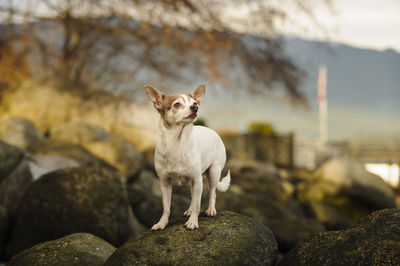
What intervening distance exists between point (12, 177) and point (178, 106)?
6.11 metres

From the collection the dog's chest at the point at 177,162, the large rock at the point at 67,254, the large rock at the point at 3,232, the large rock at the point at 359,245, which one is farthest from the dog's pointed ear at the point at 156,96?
the large rock at the point at 3,232

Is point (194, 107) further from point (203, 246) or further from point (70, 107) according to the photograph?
point (70, 107)

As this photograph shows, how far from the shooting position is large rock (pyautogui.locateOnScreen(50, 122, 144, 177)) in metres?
12.1

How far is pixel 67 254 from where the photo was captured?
5.21m

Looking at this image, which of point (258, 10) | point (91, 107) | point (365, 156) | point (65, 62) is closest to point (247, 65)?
point (258, 10)

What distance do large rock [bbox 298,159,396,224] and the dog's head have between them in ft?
39.0

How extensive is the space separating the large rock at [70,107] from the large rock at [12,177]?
6527mm

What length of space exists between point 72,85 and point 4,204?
7941 mm

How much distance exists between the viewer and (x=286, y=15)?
34.9 ft

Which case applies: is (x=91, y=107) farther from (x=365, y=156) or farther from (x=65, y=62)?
(x=365, y=156)

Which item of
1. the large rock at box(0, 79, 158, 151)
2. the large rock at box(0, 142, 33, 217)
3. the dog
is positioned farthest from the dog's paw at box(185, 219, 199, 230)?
the large rock at box(0, 79, 158, 151)

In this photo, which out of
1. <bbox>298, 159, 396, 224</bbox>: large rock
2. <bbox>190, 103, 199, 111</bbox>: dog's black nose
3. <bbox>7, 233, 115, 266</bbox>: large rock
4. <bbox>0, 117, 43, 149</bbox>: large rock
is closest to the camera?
<bbox>190, 103, 199, 111</bbox>: dog's black nose

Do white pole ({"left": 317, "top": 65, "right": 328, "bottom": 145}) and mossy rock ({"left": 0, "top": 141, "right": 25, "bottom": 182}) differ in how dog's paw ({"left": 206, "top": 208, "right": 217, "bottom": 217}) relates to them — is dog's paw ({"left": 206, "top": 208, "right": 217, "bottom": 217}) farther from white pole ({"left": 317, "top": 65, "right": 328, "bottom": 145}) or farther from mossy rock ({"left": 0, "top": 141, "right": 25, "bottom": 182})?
white pole ({"left": 317, "top": 65, "right": 328, "bottom": 145})

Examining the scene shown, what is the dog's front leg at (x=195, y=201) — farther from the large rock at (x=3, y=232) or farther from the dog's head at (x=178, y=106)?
the large rock at (x=3, y=232)
